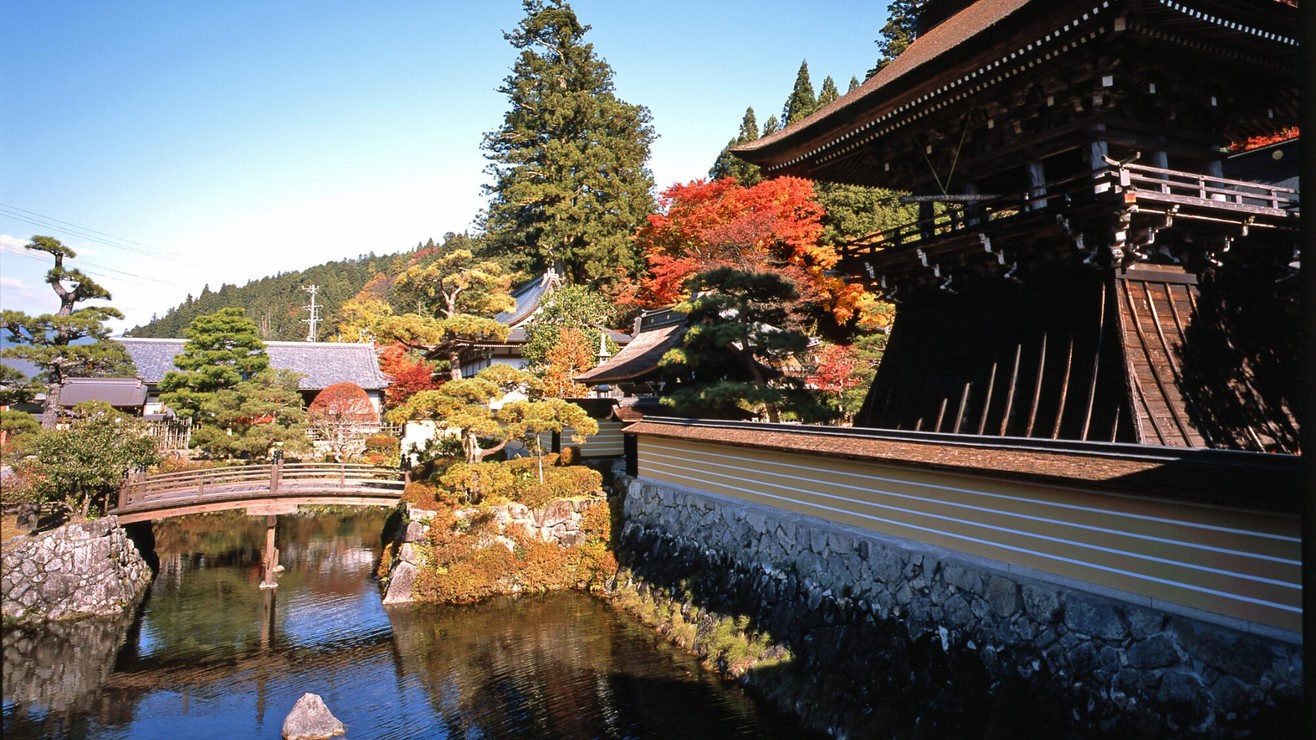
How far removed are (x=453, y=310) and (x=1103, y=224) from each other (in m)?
29.4

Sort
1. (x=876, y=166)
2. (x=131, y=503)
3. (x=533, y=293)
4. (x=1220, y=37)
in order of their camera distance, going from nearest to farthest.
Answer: (x=1220, y=37) → (x=876, y=166) → (x=131, y=503) → (x=533, y=293)

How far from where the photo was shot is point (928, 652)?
28.9ft

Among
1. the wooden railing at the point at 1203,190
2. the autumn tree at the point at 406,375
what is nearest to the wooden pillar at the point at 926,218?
the wooden railing at the point at 1203,190

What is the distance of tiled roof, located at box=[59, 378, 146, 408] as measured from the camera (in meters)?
28.1

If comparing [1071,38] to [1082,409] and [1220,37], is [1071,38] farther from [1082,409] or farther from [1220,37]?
[1082,409]

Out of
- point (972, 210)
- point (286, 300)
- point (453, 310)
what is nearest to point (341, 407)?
point (453, 310)

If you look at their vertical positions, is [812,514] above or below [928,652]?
above

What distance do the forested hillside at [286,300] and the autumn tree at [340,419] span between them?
3513 centimetres

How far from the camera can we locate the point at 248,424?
25891mm

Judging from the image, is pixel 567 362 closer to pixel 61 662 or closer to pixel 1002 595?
pixel 61 662

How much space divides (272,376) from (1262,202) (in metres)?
28.8

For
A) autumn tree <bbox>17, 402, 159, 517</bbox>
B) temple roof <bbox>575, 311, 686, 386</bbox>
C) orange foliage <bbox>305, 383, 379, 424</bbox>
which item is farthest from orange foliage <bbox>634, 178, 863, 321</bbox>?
autumn tree <bbox>17, 402, 159, 517</bbox>

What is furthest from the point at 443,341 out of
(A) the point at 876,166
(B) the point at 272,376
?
(A) the point at 876,166

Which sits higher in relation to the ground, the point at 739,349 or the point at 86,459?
the point at 739,349
